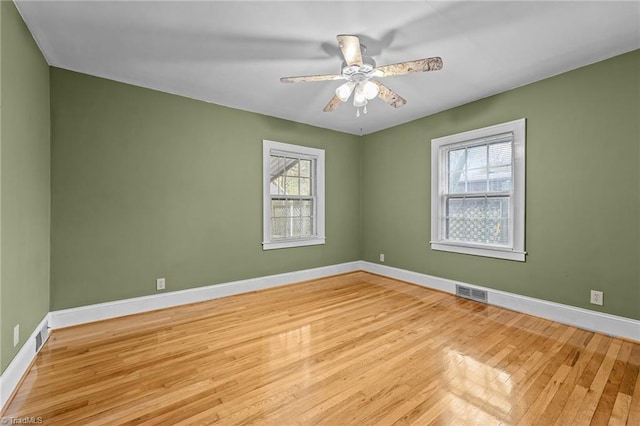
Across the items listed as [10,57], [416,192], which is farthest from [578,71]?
[10,57]

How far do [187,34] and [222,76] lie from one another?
71cm

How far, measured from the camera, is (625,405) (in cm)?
169

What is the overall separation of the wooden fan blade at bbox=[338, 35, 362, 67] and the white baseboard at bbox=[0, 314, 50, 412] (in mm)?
2984

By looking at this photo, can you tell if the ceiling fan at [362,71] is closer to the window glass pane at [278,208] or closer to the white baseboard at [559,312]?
the window glass pane at [278,208]

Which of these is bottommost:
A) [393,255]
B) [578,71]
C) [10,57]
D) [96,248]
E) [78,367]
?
[78,367]

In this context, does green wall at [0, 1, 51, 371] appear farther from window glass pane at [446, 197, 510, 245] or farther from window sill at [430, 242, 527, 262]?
window glass pane at [446, 197, 510, 245]

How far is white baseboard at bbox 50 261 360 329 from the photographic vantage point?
282cm

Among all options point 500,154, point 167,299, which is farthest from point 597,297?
point 167,299

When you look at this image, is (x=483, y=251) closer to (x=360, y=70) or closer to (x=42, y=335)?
(x=360, y=70)

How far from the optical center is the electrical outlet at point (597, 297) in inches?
105

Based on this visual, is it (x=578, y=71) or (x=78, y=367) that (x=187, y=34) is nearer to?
(x=78, y=367)

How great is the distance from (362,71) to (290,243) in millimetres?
2727

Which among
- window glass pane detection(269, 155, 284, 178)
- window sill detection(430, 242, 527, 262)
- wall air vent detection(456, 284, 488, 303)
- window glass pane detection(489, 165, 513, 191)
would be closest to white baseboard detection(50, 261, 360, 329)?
window glass pane detection(269, 155, 284, 178)

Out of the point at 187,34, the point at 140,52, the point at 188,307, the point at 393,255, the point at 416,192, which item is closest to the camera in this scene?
the point at 187,34
